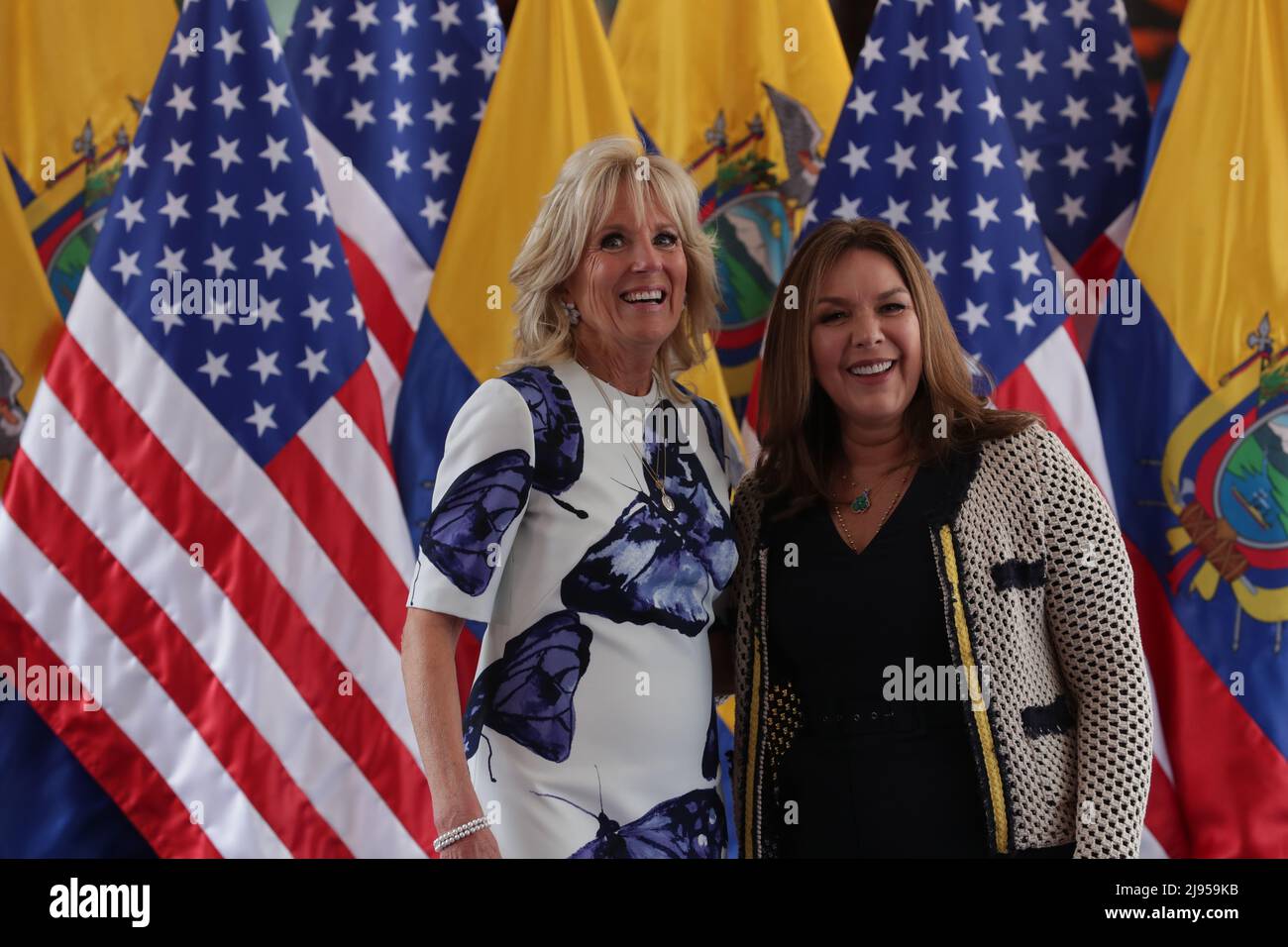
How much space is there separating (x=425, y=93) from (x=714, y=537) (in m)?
1.67

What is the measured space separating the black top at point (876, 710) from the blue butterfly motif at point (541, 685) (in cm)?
35

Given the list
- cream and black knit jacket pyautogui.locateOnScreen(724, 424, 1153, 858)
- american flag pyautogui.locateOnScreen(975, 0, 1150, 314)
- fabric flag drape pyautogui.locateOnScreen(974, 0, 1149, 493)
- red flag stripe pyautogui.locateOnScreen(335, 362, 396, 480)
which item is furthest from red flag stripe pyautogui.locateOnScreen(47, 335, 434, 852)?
american flag pyautogui.locateOnScreen(975, 0, 1150, 314)

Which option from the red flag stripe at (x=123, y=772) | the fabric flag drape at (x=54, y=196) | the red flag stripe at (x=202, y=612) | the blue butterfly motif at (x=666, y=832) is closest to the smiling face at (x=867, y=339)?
the blue butterfly motif at (x=666, y=832)

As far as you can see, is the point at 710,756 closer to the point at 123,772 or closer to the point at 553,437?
the point at 553,437

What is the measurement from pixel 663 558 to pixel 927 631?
0.40 meters

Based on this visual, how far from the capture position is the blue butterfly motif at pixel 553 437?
1.69 metres

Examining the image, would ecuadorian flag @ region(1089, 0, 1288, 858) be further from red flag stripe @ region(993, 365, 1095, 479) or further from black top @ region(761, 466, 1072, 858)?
black top @ region(761, 466, 1072, 858)

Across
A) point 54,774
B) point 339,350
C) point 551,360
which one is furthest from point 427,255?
point 54,774

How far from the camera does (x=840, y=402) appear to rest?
6.14ft

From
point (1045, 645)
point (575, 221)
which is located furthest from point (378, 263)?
point (1045, 645)

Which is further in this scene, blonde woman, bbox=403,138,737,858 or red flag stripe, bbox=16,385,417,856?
red flag stripe, bbox=16,385,417,856

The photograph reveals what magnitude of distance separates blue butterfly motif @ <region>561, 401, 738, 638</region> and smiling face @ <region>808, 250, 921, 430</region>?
0.26m

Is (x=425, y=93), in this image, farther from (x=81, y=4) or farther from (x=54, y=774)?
(x=54, y=774)

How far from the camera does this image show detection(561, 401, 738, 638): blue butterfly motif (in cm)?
167
